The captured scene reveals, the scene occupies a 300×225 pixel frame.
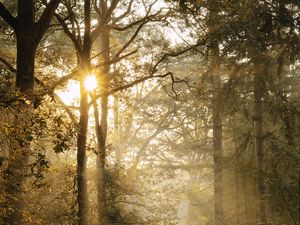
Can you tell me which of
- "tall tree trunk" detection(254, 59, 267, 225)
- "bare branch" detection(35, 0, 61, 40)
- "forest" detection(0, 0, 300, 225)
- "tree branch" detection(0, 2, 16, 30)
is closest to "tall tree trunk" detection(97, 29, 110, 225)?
"forest" detection(0, 0, 300, 225)

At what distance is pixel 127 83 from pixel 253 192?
20.8 ft

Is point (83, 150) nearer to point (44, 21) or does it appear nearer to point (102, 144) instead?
A: point (102, 144)

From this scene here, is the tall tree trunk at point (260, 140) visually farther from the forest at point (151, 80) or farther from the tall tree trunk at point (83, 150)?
the tall tree trunk at point (83, 150)

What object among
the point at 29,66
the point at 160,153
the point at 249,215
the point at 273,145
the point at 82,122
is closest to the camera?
the point at 29,66

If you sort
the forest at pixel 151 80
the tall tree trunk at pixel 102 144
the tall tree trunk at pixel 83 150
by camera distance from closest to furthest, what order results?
1. the forest at pixel 151 80
2. the tall tree trunk at pixel 83 150
3. the tall tree trunk at pixel 102 144

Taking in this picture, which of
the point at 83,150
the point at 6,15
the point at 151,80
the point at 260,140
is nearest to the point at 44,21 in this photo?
the point at 6,15

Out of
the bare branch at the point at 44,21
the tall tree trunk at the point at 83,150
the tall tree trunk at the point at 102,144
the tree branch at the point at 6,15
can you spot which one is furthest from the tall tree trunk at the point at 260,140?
the tree branch at the point at 6,15

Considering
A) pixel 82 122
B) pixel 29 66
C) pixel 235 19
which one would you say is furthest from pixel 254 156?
pixel 29 66

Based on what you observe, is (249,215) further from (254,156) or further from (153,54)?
(153,54)

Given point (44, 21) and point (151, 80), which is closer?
point (44, 21)

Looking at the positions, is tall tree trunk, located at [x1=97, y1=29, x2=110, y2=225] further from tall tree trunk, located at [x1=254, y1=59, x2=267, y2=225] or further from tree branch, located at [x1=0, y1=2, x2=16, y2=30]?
tall tree trunk, located at [x1=254, y1=59, x2=267, y2=225]

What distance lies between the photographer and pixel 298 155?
1344 centimetres

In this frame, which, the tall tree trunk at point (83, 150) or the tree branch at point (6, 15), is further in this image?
the tall tree trunk at point (83, 150)

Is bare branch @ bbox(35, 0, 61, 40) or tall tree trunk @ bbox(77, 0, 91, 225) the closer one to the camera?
bare branch @ bbox(35, 0, 61, 40)
